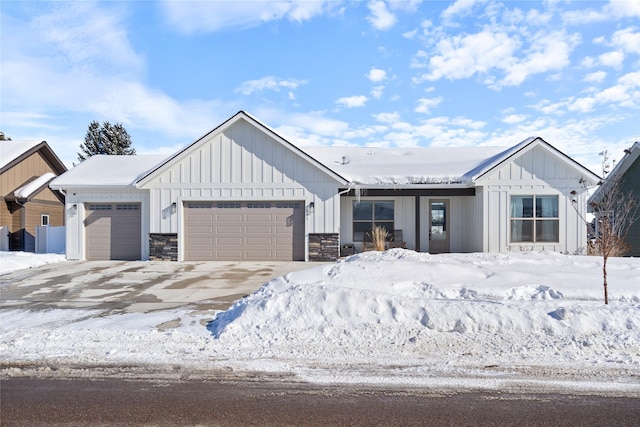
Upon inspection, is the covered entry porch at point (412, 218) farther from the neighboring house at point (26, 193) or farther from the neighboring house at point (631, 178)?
the neighboring house at point (26, 193)

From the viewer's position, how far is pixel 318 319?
20.5ft

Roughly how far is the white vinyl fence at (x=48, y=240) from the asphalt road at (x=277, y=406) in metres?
16.2

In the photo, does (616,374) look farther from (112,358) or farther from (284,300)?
(112,358)

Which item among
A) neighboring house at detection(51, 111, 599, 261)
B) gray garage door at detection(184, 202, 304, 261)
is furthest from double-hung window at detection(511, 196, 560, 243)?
gray garage door at detection(184, 202, 304, 261)

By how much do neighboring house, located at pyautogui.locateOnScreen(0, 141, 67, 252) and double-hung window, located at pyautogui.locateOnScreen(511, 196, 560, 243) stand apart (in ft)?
70.8

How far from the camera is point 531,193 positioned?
1519cm

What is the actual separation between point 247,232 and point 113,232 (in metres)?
5.80

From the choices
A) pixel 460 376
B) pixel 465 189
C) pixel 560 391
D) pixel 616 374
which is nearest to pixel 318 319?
pixel 460 376

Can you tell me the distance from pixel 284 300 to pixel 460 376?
3160 millimetres

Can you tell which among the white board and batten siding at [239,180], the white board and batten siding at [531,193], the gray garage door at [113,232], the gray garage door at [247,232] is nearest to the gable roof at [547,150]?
the white board and batten siding at [531,193]

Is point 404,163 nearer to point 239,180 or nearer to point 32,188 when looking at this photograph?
point 239,180

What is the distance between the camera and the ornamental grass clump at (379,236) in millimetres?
15559

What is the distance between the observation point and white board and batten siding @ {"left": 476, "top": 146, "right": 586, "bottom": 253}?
15.1 metres

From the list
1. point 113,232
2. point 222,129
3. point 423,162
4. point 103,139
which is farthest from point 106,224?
point 103,139
